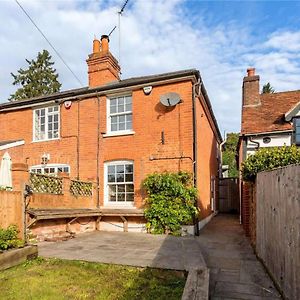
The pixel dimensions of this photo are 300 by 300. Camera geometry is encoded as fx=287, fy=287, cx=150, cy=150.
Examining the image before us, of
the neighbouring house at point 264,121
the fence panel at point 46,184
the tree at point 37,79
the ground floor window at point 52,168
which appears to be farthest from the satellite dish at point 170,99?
the tree at point 37,79

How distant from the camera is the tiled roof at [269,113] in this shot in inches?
482

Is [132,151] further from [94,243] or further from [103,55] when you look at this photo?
[103,55]

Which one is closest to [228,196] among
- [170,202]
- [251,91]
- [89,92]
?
[251,91]

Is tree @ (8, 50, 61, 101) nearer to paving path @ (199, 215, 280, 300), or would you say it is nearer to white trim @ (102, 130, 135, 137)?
white trim @ (102, 130, 135, 137)

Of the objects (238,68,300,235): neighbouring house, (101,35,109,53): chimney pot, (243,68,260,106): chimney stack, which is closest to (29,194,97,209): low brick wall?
(238,68,300,235): neighbouring house

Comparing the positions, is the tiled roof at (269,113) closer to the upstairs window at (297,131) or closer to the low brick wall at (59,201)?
the upstairs window at (297,131)

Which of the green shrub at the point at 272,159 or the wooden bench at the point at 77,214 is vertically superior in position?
the green shrub at the point at 272,159

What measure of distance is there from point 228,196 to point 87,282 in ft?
58.2

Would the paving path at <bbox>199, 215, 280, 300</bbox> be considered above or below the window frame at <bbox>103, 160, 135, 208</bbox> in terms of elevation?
below

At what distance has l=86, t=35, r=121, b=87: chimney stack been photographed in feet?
47.0

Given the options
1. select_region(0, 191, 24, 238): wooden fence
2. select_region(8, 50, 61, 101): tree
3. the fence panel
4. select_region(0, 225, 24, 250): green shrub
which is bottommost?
select_region(0, 225, 24, 250): green shrub

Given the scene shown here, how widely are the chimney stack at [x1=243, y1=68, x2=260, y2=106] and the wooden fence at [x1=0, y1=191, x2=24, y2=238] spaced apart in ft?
37.8

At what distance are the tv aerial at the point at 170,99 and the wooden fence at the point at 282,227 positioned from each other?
5527 mm

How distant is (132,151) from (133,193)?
1.73 meters
